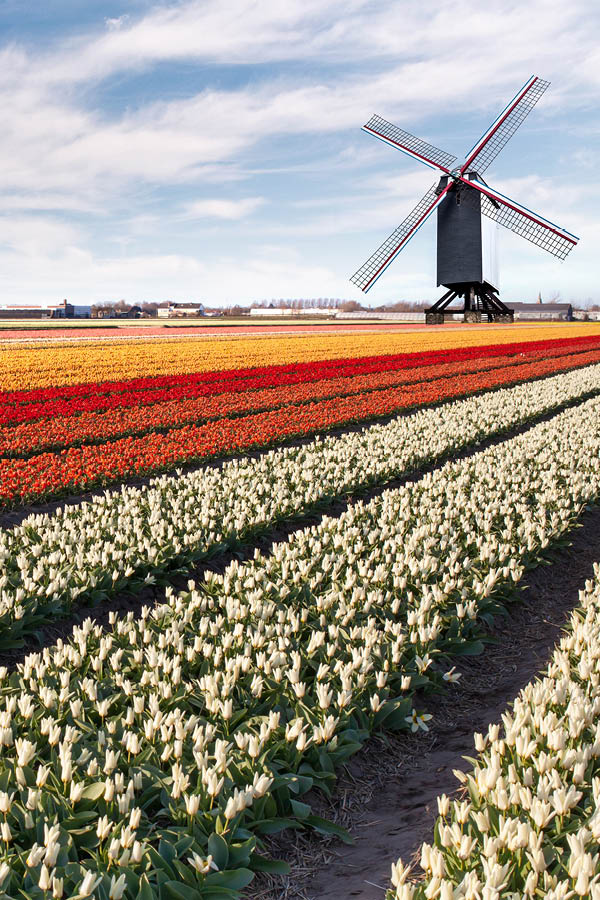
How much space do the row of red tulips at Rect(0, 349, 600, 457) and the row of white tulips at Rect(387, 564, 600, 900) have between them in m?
11.5

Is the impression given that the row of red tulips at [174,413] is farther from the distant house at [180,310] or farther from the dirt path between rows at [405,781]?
the distant house at [180,310]

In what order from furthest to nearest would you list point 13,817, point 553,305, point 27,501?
point 553,305 → point 27,501 → point 13,817

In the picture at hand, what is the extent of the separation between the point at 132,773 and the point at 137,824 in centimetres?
53

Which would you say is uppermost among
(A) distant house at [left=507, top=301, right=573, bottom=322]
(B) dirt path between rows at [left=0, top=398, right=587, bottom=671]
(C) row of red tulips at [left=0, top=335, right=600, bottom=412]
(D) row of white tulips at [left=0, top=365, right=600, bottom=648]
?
(A) distant house at [left=507, top=301, right=573, bottom=322]

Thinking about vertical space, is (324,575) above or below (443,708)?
above

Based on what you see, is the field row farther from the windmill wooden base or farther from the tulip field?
the tulip field

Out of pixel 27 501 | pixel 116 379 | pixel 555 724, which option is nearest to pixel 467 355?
pixel 116 379

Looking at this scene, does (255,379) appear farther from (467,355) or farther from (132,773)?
(132,773)

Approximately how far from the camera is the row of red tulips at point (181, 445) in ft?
35.3

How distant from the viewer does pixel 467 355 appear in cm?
3456

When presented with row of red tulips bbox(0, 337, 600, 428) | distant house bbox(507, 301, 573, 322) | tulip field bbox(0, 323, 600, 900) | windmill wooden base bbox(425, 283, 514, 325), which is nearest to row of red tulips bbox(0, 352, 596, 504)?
tulip field bbox(0, 323, 600, 900)

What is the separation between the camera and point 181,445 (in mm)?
13195

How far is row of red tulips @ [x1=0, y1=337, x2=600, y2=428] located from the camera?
56.1ft

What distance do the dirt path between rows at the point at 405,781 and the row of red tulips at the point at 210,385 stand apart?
1281 cm
